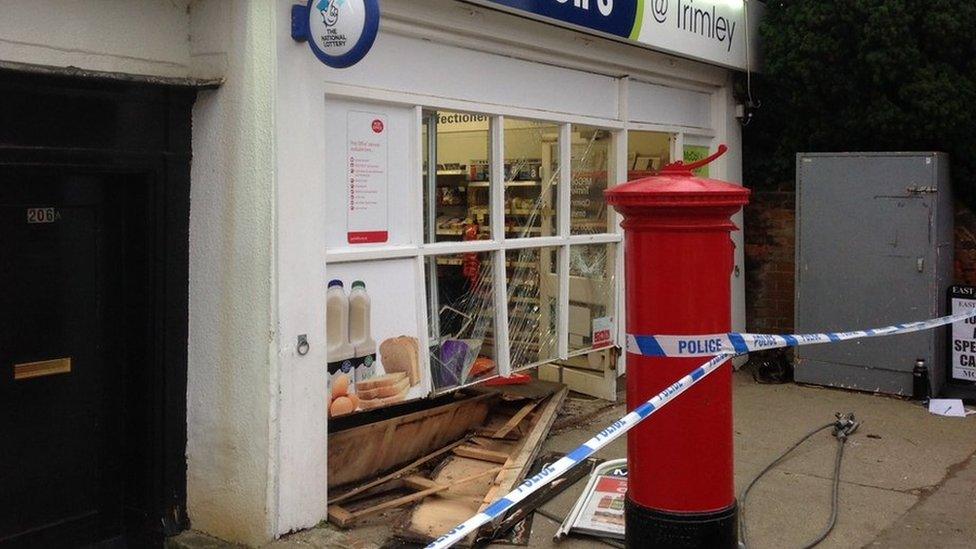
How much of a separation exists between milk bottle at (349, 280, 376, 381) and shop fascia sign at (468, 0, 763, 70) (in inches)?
76.6

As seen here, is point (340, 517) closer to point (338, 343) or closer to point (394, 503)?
point (394, 503)

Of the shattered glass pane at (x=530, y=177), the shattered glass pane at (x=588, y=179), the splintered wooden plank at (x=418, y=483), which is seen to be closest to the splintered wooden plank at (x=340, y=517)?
the splintered wooden plank at (x=418, y=483)

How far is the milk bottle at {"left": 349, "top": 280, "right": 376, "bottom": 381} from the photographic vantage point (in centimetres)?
533

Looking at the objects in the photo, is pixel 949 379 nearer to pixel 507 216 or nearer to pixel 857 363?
pixel 857 363

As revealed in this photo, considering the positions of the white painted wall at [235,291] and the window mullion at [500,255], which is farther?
the window mullion at [500,255]

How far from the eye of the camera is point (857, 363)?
327 inches

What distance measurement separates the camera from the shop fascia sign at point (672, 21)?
6457mm

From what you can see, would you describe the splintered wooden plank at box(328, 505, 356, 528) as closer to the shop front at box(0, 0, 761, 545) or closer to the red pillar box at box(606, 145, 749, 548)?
the shop front at box(0, 0, 761, 545)

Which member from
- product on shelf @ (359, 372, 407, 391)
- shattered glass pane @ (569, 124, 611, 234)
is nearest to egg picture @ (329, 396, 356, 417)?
product on shelf @ (359, 372, 407, 391)

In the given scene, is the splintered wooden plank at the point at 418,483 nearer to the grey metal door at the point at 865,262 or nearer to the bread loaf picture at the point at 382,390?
the bread loaf picture at the point at 382,390

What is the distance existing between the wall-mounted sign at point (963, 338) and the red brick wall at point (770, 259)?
1536mm

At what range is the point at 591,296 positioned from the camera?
7.59m

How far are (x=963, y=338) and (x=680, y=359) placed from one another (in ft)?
18.6

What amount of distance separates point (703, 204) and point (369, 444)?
295 centimetres
